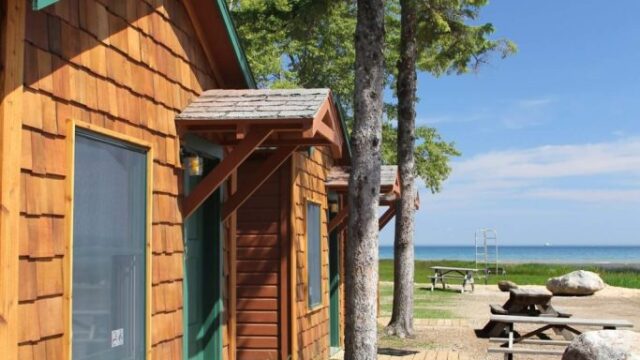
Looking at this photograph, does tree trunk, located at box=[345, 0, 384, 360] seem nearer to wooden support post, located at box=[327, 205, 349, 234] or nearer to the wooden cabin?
the wooden cabin

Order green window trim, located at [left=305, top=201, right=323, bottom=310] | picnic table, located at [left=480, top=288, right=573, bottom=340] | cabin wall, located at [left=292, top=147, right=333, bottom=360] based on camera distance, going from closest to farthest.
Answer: cabin wall, located at [left=292, top=147, right=333, bottom=360]
green window trim, located at [left=305, top=201, right=323, bottom=310]
picnic table, located at [left=480, top=288, right=573, bottom=340]

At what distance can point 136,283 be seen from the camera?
541cm

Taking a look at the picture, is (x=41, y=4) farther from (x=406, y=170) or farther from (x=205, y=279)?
(x=406, y=170)

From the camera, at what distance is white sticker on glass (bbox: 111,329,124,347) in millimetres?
5031

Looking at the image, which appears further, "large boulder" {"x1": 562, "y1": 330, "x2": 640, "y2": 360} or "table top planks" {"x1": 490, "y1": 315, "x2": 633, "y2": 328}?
"table top planks" {"x1": 490, "y1": 315, "x2": 633, "y2": 328}

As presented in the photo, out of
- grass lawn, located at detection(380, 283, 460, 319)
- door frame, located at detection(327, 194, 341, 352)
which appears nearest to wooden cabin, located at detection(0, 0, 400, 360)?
door frame, located at detection(327, 194, 341, 352)

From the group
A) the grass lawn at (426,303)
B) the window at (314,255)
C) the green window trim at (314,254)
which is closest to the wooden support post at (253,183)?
the green window trim at (314,254)

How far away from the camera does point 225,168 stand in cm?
636

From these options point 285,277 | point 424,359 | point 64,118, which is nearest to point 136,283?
point 64,118

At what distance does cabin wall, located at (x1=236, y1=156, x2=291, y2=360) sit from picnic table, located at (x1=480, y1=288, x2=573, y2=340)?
5.93 metres

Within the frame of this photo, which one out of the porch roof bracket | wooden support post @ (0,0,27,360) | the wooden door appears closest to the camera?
wooden support post @ (0,0,27,360)

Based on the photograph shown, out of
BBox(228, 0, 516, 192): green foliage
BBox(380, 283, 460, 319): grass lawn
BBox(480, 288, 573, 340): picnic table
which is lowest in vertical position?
BBox(380, 283, 460, 319): grass lawn

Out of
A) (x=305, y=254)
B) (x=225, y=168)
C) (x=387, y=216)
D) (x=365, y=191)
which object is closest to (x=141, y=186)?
(x=225, y=168)

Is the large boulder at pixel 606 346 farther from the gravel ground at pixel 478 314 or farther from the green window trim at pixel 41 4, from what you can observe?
the green window trim at pixel 41 4
